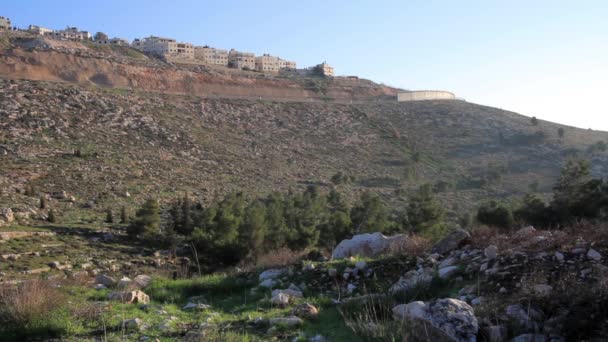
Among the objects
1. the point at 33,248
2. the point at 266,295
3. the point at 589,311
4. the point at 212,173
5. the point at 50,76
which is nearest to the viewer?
the point at 589,311

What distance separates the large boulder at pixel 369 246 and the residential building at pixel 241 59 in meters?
87.7

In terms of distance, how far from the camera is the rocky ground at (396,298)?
379 cm

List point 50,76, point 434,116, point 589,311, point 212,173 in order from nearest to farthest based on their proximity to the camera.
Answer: point 589,311, point 212,173, point 50,76, point 434,116

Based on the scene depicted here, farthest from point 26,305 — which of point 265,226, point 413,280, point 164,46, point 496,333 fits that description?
point 164,46

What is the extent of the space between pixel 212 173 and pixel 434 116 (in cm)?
3770

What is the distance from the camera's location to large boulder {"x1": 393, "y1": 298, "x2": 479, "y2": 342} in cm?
363

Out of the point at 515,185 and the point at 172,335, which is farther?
the point at 515,185

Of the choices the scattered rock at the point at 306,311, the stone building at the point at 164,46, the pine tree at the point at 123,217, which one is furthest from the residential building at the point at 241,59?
the scattered rock at the point at 306,311

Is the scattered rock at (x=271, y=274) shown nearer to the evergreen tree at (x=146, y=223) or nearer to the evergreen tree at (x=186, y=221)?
the evergreen tree at (x=146, y=223)

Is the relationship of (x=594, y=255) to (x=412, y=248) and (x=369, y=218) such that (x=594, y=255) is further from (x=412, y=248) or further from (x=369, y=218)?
(x=369, y=218)

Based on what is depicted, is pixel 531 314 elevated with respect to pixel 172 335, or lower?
elevated

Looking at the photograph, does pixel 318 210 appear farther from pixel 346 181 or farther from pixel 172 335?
pixel 172 335

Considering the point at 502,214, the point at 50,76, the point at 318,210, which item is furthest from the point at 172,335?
the point at 50,76

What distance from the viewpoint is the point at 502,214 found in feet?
63.0
